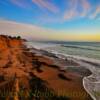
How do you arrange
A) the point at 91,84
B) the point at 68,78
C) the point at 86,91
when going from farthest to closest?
the point at 68,78
the point at 91,84
the point at 86,91

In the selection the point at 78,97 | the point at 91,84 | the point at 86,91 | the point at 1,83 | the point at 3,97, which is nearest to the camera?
the point at 3,97

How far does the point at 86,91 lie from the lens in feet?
24.8

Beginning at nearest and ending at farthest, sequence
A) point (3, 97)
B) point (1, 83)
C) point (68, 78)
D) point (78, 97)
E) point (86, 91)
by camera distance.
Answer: point (3, 97) → point (78, 97) → point (86, 91) → point (1, 83) → point (68, 78)

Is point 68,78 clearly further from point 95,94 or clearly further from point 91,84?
point 95,94

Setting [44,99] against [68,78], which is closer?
[44,99]

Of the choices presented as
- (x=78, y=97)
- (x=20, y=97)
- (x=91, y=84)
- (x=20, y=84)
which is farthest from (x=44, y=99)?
(x=91, y=84)

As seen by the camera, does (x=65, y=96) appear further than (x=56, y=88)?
No

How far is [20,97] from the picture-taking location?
6176 millimetres

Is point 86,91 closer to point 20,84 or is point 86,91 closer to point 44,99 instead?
point 44,99

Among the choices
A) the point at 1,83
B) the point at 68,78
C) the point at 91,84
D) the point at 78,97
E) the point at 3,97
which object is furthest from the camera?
the point at 68,78

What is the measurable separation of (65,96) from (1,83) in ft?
10.6

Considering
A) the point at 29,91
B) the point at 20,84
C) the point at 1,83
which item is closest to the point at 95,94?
the point at 29,91

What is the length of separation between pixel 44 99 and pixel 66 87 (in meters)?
2.14

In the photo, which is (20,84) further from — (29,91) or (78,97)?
(78,97)
